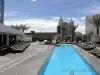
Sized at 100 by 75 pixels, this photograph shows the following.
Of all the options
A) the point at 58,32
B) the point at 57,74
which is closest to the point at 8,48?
the point at 57,74

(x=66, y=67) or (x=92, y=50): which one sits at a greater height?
(x=92, y=50)

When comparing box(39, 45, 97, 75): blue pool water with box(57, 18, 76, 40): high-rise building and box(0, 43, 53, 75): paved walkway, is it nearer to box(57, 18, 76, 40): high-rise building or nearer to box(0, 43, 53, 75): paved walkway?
box(0, 43, 53, 75): paved walkway

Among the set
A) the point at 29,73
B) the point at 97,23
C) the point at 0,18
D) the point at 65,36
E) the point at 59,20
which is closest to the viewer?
the point at 29,73

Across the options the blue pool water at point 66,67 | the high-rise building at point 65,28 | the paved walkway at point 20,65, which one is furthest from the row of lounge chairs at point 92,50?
the high-rise building at point 65,28

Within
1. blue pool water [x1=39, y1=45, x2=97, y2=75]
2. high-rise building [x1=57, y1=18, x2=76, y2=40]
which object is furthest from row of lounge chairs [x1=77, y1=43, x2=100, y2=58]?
high-rise building [x1=57, y1=18, x2=76, y2=40]

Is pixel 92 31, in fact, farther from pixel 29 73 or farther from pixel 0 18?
pixel 29 73

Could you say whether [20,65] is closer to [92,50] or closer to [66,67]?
[66,67]

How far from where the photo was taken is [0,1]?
4412cm

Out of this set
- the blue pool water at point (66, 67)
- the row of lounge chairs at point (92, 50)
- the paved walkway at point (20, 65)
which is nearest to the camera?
the paved walkway at point (20, 65)

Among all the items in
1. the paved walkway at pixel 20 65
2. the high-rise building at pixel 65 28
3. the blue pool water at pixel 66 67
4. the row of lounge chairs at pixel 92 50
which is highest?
the high-rise building at pixel 65 28

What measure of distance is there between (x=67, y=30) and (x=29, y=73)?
66.5 metres

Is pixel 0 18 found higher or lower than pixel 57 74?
higher

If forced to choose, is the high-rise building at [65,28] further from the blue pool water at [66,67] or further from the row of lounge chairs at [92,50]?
the blue pool water at [66,67]

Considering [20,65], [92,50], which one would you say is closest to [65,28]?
[92,50]
